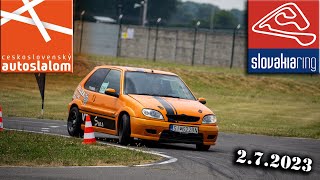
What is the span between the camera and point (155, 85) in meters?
19.0

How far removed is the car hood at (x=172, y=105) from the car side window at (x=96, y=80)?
129 centimetres

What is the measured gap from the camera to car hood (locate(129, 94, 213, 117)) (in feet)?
57.9

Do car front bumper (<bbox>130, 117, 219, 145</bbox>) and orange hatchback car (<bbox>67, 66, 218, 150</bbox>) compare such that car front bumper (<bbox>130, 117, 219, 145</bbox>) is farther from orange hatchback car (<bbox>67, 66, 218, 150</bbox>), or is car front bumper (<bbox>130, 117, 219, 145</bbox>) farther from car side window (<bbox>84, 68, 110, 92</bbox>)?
car side window (<bbox>84, 68, 110, 92</bbox>)

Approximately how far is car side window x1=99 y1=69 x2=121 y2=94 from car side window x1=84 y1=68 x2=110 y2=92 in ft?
0.42

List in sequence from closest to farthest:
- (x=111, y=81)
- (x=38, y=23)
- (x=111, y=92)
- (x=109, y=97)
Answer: (x=111, y=92)
(x=109, y=97)
(x=111, y=81)
(x=38, y=23)

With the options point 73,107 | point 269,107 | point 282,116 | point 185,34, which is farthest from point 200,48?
point 73,107

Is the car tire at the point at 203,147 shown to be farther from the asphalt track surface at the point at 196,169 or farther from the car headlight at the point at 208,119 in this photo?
the car headlight at the point at 208,119

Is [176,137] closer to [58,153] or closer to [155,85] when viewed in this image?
[155,85]

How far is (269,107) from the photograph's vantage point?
36.7 m

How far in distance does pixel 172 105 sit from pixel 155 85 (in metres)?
1.21

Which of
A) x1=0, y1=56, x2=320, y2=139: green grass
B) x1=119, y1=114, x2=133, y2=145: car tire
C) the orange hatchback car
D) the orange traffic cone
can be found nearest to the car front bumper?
the orange hatchback car

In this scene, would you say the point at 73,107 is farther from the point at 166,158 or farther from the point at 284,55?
the point at 284,55

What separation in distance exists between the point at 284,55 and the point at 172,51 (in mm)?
31401

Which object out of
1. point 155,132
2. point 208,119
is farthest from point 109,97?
point 208,119
